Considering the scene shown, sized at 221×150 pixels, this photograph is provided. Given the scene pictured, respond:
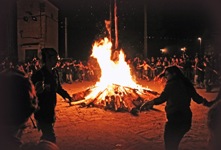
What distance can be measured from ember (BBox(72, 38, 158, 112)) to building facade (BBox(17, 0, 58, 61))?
57.5 feet

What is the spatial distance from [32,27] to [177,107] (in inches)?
1150

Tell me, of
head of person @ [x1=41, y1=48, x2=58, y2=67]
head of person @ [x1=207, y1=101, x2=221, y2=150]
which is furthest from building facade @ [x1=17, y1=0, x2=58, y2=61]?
head of person @ [x1=207, y1=101, x2=221, y2=150]

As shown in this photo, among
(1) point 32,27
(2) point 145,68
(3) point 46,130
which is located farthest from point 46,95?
(1) point 32,27

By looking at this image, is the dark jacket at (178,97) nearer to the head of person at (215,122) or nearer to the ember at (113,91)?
the head of person at (215,122)

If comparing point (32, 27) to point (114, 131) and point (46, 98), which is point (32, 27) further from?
point (46, 98)

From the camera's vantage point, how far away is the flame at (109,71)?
1302 centimetres

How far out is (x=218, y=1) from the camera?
2827cm

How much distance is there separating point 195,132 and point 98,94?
5.39 meters

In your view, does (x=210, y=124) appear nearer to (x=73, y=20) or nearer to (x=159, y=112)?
(x=159, y=112)

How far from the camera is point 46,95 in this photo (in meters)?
4.49

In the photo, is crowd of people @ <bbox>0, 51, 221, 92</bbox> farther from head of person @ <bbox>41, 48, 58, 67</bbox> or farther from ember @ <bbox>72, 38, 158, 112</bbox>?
head of person @ <bbox>41, 48, 58, 67</bbox>

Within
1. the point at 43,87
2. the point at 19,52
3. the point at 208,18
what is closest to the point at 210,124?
the point at 43,87

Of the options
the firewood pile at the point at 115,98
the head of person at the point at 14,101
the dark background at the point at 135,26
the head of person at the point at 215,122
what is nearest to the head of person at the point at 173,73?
the head of person at the point at 215,122

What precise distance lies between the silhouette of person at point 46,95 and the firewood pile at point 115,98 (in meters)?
6.64
